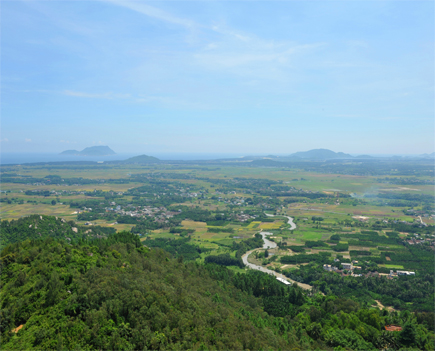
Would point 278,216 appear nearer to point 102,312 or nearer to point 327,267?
point 327,267

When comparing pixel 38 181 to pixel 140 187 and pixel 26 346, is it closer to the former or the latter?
pixel 140 187

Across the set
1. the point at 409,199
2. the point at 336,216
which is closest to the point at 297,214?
the point at 336,216

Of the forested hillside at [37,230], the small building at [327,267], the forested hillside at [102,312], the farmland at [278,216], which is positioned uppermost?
the forested hillside at [102,312]

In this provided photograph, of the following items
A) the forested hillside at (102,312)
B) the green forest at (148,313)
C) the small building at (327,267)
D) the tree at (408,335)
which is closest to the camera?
the forested hillside at (102,312)

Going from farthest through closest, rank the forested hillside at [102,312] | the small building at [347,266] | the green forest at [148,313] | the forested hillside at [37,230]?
the small building at [347,266]
the forested hillside at [37,230]
the green forest at [148,313]
the forested hillside at [102,312]

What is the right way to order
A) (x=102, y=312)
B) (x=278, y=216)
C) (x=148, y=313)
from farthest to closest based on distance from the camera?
(x=278, y=216) → (x=148, y=313) → (x=102, y=312)

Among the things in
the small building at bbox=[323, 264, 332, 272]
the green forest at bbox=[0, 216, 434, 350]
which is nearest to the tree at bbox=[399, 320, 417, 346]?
the green forest at bbox=[0, 216, 434, 350]

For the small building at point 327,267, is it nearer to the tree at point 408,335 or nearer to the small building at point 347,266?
the small building at point 347,266

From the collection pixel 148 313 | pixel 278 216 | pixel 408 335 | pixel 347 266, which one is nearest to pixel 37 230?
pixel 148 313

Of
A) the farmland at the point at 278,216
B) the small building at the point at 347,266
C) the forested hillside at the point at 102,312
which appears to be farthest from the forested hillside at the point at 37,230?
the small building at the point at 347,266

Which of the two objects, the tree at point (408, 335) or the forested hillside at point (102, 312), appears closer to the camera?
the forested hillside at point (102, 312)

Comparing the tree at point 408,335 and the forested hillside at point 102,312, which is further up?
the forested hillside at point 102,312
